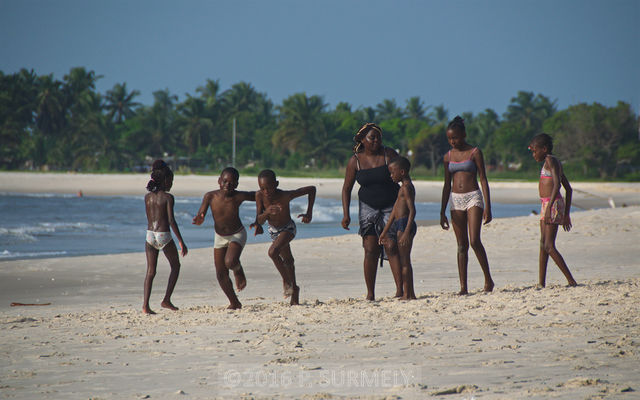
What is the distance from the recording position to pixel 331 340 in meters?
4.81

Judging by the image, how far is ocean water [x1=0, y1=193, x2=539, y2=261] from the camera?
46.8ft

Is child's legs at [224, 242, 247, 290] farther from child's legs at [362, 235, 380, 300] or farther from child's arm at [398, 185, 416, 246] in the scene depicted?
child's arm at [398, 185, 416, 246]

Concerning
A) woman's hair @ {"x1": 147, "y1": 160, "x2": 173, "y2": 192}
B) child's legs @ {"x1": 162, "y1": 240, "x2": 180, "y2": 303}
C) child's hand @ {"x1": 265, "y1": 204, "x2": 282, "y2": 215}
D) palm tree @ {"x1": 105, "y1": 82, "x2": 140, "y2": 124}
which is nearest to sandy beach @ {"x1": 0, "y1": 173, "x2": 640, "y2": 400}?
child's legs @ {"x1": 162, "y1": 240, "x2": 180, "y2": 303}

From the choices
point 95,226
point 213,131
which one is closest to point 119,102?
point 213,131

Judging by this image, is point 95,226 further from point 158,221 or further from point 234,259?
→ point 234,259

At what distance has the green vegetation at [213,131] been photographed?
6719cm

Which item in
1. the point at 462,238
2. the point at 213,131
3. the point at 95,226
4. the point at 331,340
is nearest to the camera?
the point at 331,340

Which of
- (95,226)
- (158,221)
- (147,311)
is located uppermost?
(158,221)

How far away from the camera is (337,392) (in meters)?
3.70

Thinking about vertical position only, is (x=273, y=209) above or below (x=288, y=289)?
above

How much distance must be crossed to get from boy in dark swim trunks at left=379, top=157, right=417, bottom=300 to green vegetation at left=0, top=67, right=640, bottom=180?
53.4 meters

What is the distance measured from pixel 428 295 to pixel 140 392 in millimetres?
3657

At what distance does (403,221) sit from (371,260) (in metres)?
0.52

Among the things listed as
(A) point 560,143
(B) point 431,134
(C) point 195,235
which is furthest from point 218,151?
(C) point 195,235
